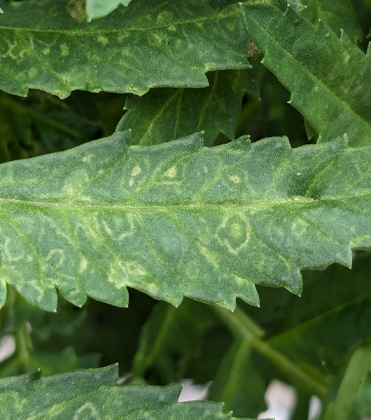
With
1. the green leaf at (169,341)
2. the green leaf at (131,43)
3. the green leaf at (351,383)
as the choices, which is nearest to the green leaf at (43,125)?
the green leaf at (131,43)

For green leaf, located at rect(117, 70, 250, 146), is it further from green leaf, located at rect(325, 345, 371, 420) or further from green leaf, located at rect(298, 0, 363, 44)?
green leaf, located at rect(325, 345, 371, 420)

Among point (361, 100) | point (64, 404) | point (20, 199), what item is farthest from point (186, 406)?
point (361, 100)

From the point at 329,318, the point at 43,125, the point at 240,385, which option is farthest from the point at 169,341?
the point at 43,125

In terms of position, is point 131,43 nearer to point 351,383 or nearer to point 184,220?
point 184,220

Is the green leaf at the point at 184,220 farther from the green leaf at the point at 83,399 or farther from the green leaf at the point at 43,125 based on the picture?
the green leaf at the point at 43,125

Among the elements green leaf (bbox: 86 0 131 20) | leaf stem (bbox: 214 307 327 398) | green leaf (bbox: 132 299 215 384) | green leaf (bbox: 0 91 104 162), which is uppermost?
green leaf (bbox: 86 0 131 20)

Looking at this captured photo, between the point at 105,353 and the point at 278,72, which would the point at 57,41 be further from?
the point at 105,353

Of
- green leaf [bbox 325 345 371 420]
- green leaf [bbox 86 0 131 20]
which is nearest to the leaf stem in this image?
green leaf [bbox 325 345 371 420]
